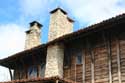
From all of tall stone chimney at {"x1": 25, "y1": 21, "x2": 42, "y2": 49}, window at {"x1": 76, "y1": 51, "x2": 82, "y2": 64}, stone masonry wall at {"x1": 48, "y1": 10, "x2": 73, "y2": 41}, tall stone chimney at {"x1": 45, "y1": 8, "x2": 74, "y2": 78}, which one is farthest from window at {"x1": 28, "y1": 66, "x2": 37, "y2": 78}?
window at {"x1": 76, "y1": 51, "x2": 82, "y2": 64}

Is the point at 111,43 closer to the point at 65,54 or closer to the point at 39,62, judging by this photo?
the point at 65,54

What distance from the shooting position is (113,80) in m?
13.6

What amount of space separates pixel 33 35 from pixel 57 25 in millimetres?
3170

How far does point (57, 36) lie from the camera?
1869 cm

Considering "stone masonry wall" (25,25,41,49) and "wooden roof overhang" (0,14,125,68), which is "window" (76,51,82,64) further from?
"stone masonry wall" (25,25,41,49)

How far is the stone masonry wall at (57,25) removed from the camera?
18.8 metres

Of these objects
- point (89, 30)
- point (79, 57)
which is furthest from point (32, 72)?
point (89, 30)

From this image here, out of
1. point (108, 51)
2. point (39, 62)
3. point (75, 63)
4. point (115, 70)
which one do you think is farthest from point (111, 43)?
point (39, 62)

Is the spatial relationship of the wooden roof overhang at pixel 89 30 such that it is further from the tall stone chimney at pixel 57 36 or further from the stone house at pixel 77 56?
the tall stone chimney at pixel 57 36

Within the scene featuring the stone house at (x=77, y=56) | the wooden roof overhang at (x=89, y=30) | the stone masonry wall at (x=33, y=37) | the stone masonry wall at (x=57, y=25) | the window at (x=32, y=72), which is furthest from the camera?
the stone masonry wall at (x=33, y=37)

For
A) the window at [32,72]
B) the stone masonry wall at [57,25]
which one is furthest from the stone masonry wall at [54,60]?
the stone masonry wall at [57,25]

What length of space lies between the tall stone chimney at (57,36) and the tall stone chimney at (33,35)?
2540 millimetres

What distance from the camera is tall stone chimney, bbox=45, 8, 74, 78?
1614 cm

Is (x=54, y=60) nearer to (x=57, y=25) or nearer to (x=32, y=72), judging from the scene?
(x=32, y=72)
